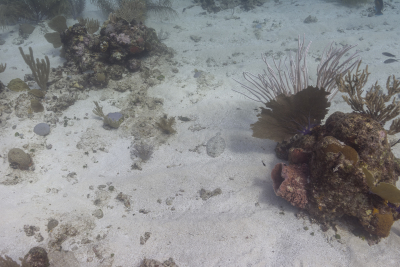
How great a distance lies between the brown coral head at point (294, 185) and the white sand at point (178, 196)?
12.8 inches

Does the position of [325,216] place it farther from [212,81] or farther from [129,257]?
[212,81]

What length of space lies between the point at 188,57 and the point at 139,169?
5397 mm

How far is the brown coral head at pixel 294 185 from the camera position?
2.82 m

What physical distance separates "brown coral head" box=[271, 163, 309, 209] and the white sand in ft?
1.07

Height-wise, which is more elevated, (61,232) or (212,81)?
(212,81)

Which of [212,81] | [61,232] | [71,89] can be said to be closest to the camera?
[61,232]

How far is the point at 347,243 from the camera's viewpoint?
2.66 metres

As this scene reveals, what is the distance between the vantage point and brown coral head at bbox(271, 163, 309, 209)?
2.82 metres

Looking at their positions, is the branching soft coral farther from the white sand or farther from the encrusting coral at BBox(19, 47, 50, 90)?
the encrusting coral at BBox(19, 47, 50, 90)

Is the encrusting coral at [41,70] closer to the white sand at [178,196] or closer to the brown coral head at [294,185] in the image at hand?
the white sand at [178,196]

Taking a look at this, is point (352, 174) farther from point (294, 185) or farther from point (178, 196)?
point (178, 196)

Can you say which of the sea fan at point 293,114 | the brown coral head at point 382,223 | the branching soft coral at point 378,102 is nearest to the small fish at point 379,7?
the branching soft coral at point 378,102

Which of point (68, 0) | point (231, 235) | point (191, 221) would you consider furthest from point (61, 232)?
point (68, 0)

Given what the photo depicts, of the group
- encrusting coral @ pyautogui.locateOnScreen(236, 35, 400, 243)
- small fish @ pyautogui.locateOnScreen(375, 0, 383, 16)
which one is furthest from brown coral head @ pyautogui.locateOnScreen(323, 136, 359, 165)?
small fish @ pyautogui.locateOnScreen(375, 0, 383, 16)
